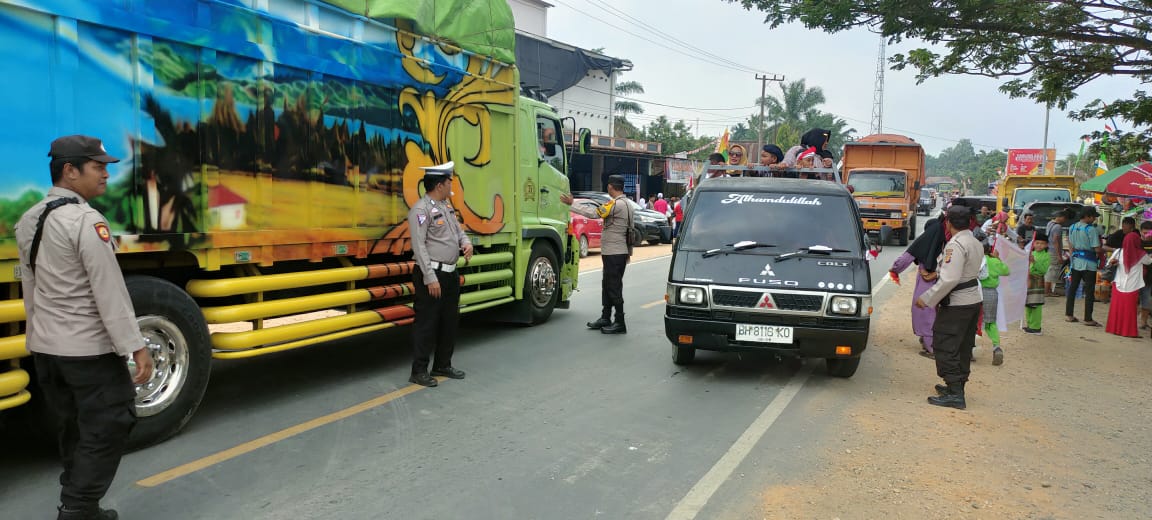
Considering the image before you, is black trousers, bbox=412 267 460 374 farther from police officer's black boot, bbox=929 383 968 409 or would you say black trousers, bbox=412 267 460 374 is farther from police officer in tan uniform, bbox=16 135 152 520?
police officer's black boot, bbox=929 383 968 409

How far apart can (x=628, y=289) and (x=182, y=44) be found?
29.4 ft

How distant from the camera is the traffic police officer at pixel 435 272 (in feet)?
19.2

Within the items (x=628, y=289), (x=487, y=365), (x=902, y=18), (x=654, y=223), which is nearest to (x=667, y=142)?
(x=654, y=223)

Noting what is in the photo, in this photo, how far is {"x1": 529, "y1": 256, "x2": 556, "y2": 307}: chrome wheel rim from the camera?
873 centimetres

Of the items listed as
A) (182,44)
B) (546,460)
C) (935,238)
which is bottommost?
(546,460)

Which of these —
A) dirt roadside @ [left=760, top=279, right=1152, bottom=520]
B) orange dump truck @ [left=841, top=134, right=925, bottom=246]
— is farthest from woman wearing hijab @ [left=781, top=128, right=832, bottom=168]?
orange dump truck @ [left=841, top=134, right=925, bottom=246]

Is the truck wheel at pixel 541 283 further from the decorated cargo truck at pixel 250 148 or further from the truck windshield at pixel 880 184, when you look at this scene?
the truck windshield at pixel 880 184

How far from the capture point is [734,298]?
6.16 m

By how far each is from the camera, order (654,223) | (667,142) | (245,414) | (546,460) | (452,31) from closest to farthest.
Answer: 1. (546,460)
2. (245,414)
3. (452,31)
4. (654,223)
5. (667,142)

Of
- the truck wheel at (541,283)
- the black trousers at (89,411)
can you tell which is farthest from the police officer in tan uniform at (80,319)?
the truck wheel at (541,283)

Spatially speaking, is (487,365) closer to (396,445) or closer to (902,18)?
(396,445)

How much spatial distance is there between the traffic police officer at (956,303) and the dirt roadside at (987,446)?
26 centimetres

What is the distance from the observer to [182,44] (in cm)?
451

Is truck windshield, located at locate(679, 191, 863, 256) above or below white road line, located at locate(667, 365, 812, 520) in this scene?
above
